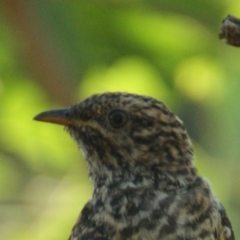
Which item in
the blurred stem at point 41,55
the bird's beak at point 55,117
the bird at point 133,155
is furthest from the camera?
the blurred stem at point 41,55

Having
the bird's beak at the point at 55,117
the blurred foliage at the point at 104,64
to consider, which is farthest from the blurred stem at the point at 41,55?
the bird's beak at the point at 55,117

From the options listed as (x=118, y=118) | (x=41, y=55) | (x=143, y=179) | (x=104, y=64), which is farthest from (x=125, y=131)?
(x=41, y=55)

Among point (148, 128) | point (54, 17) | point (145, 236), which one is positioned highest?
point (54, 17)

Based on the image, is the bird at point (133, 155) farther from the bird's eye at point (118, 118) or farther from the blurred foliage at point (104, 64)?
the blurred foliage at point (104, 64)

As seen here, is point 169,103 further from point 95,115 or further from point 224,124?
point 95,115

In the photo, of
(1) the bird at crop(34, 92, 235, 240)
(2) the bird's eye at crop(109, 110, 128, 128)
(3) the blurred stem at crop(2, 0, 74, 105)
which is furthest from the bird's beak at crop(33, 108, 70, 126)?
(3) the blurred stem at crop(2, 0, 74, 105)

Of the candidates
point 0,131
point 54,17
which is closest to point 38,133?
point 0,131

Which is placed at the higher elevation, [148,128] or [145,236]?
[148,128]

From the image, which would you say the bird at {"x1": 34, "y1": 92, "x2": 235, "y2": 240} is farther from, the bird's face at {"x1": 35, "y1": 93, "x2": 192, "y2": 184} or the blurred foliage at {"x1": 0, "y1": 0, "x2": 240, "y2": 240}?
the blurred foliage at {"x1": 0, "y1": 0, "x2": 240, "y2": 240}
